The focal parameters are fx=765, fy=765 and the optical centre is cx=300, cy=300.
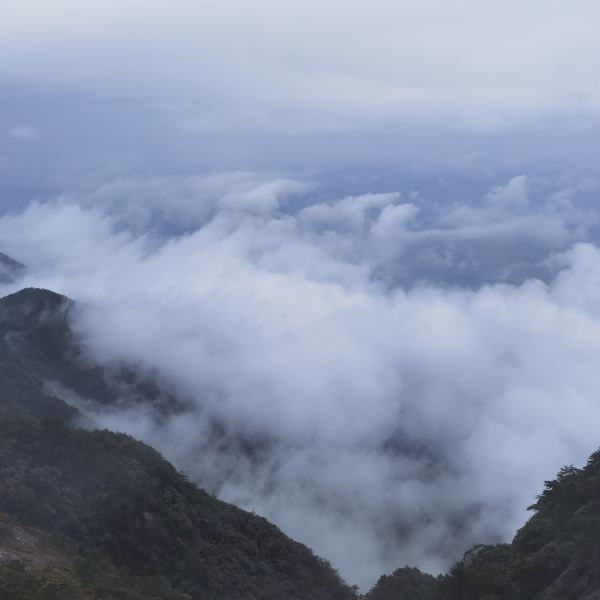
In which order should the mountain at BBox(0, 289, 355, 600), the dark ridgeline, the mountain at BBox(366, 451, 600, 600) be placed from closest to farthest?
the mountain at BBox(366, 451, 600, 600), the dark ridgeline, the mountain at BBox(0, 289, 355, 600)

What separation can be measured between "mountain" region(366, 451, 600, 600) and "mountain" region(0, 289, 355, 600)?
12941mm

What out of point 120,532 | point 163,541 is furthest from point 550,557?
point 163,541

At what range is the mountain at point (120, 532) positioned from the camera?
3359 centimetres

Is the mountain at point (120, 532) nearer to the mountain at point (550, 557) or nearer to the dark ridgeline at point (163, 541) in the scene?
the dark ridgeline at point (163, 541)

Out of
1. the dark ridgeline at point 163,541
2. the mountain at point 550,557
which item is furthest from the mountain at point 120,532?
the mountain at point 550,557

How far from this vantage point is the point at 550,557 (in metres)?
29.1

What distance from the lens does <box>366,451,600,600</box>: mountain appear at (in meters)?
25.4

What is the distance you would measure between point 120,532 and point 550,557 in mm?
25661

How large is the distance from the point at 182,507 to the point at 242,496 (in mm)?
48186

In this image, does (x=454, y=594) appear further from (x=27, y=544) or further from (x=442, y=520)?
(x=442, y=520)

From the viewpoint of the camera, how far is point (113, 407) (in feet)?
335

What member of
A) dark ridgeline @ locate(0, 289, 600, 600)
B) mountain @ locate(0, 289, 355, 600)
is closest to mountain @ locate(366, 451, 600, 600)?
dark ridgeline @ locate(0, 289, 600, 600)

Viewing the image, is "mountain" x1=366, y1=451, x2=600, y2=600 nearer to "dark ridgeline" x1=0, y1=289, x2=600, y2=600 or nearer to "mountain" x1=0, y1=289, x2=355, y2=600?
"dark ridgeline" x1=0, y1=289, x2=600, y2=600

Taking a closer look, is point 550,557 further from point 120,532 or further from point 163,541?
point 163,541
